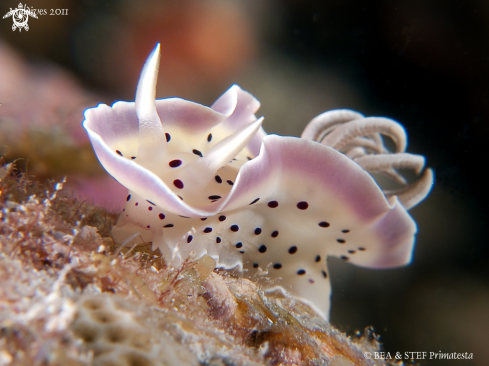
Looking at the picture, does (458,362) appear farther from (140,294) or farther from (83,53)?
(83,53)

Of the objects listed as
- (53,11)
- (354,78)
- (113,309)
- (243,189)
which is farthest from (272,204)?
(53,11)

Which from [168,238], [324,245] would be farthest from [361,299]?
[168,238]

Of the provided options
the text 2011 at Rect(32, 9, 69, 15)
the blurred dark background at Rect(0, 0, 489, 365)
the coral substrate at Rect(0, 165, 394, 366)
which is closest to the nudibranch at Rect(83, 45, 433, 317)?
the coral substrate at Rect(0, 165, 394, 366)

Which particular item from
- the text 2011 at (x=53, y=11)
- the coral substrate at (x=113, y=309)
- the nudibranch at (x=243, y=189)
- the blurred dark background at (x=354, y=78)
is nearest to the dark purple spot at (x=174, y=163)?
the nudibranch at (x=243, y=189)

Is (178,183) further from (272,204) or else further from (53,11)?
(53,11)

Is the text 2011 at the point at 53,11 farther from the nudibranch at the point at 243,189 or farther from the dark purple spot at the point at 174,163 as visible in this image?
the dark purple spot at the point at 174,163

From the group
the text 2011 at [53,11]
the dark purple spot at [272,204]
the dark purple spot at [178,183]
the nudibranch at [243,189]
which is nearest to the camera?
the nudibranch at [243,189]

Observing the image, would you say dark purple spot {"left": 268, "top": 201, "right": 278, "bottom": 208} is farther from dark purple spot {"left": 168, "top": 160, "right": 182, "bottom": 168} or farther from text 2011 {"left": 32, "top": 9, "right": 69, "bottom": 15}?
text 2011 {"left": 32, "top": 9, "right": 69, "bottom": 15}
